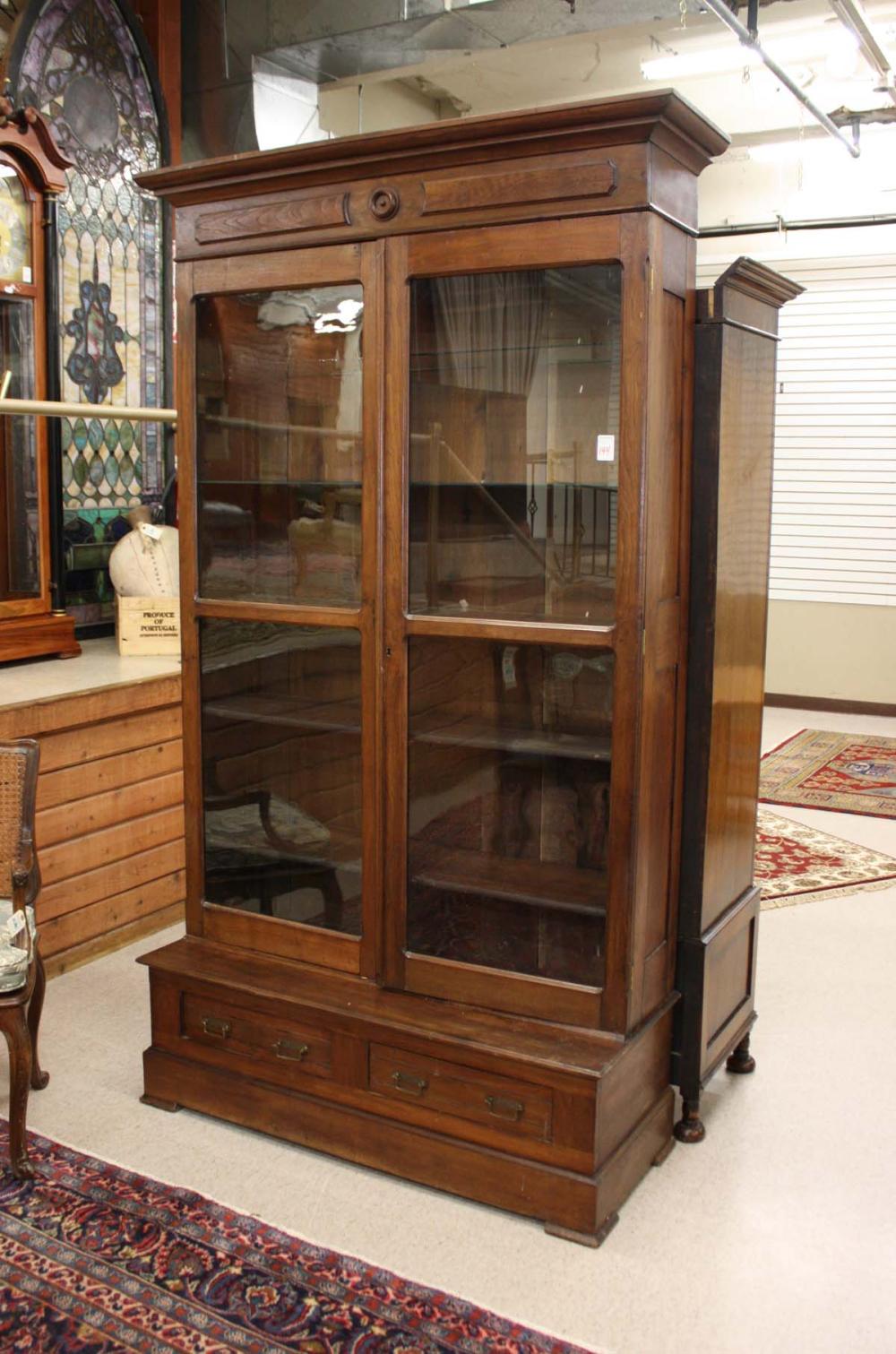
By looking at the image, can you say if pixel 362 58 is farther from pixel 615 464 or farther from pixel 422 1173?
pixel 422 1173

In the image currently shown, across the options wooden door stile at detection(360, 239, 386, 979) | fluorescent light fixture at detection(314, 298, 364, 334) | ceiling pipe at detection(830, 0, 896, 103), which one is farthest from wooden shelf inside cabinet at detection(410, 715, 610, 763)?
ceiling pipe at detection(830, 0, 896, 103)

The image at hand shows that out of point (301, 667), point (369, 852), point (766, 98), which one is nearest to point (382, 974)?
point (369, 852)

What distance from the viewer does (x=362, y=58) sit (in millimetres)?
5164

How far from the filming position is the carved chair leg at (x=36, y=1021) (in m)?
3.09

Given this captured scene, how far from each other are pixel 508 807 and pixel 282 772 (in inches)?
23.9

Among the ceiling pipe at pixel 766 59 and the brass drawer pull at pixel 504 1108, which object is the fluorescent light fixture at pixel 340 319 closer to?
the brass drawer pull at pixel 504 1108

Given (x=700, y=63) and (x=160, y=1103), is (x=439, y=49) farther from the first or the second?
(x=160, y=1103)

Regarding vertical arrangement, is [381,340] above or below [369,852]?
above

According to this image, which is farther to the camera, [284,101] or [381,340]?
[284,101]

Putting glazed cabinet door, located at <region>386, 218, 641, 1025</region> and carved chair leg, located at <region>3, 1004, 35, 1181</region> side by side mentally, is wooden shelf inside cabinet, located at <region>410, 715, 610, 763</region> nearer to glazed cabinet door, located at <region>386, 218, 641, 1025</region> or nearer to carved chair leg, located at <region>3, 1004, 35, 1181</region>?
glazed cabinet door, located at <region>386, 218, 641, 1025</region>

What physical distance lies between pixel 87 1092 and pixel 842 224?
21.7 ft

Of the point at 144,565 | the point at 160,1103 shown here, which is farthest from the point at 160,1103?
the point at 144,565

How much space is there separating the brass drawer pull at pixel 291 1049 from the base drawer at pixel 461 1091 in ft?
0.60

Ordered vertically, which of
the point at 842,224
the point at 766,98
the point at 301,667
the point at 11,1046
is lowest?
the point at 11,1046
